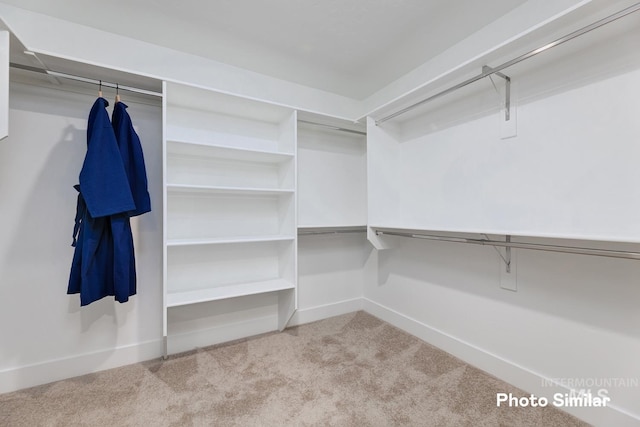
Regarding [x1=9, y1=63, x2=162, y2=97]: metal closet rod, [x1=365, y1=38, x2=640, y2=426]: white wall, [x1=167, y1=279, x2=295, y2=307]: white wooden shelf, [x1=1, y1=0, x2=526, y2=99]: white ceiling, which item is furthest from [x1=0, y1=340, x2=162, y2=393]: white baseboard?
[x1=1, y1=0, x2=526, y2=99]: white ceiling

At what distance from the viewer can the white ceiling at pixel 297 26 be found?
1.63m

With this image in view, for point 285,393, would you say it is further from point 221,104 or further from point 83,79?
point 83,79

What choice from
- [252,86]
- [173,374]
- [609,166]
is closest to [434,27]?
[609,166]

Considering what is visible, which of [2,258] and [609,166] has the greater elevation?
[609,166]

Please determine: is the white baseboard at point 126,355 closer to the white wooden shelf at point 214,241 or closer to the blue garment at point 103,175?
the white wooden shelf at point 214,241

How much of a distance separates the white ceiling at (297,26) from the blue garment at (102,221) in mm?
640

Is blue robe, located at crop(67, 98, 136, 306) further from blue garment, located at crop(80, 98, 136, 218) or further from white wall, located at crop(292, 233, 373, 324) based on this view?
white wall, located at crop(292, 233, 373, 324)

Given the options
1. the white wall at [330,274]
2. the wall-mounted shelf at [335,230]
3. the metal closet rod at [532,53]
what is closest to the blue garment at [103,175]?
the wall-mounted shelf at [335,230]

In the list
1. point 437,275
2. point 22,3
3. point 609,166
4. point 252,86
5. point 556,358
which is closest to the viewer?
point 609,166

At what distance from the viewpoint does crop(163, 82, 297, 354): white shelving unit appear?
201 cm

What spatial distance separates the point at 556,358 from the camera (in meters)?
1.49

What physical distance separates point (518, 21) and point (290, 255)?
7.14ft

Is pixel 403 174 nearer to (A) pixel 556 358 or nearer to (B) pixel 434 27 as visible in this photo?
(B) pixel 434 27

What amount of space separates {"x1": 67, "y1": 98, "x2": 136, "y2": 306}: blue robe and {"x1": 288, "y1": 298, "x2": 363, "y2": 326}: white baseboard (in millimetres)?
1434
